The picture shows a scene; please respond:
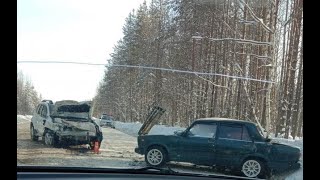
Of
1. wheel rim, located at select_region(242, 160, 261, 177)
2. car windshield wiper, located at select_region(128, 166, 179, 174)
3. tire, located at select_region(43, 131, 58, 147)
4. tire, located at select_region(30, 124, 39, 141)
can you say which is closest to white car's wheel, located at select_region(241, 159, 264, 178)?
wheel rim, located at select_region(242, 160, 261, 177)

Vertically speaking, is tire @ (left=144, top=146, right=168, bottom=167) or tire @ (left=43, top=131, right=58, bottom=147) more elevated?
tire @ (left=43, top=131, right=58, bottom=147)

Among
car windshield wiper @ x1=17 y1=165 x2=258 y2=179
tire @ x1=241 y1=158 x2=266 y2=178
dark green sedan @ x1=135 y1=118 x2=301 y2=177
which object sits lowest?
car windshield wiper @ x1=17 y1=165 x2=258 y2=179

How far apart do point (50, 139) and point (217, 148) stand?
3.79 ft

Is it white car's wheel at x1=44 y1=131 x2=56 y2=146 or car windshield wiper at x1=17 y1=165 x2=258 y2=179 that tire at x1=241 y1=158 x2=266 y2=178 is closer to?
car windshield wiper at x1=17 y1=165 x2=258 y2=179

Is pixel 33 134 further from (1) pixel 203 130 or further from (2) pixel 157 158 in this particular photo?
(1) pixel 203 130

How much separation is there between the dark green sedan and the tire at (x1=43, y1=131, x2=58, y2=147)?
575mm

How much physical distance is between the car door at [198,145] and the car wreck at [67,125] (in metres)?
0.58

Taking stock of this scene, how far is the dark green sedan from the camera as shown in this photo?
108 inches

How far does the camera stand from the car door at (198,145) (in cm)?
279

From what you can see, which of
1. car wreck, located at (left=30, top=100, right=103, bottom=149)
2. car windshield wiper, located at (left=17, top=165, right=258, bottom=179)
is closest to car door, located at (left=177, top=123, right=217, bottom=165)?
car windshield wiper, located at (left=17, top=165, right=258, bottom=179)

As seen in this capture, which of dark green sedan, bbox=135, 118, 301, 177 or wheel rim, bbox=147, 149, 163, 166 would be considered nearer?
dark green sedan, bbox=135, 118, 301, 177

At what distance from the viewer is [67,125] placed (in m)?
2.94

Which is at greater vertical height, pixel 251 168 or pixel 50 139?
pixel 50 139

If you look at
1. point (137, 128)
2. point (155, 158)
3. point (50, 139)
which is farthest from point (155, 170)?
point (50, 139)
